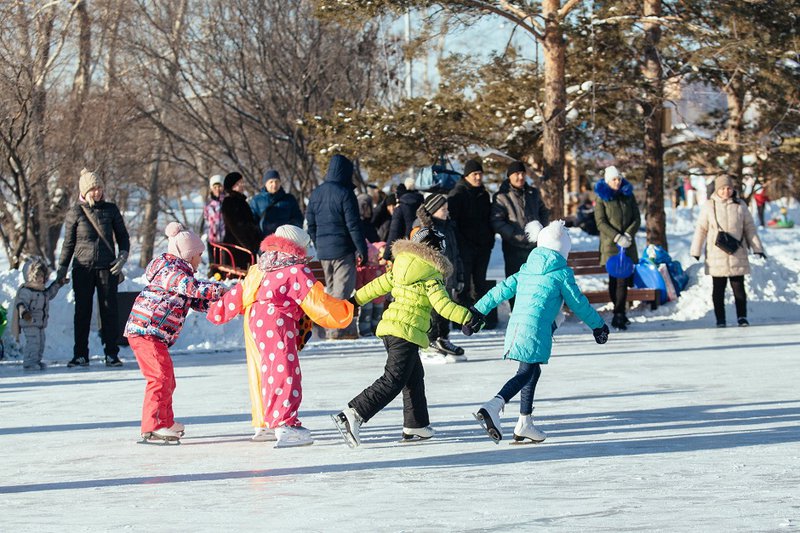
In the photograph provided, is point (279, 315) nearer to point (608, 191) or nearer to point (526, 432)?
point (526, 432)

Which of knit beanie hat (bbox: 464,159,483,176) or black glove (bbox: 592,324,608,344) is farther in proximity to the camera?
knit beanie hat (bbox: 464,159,483,176)

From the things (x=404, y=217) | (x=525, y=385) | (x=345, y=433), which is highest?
(x=404, y=217)

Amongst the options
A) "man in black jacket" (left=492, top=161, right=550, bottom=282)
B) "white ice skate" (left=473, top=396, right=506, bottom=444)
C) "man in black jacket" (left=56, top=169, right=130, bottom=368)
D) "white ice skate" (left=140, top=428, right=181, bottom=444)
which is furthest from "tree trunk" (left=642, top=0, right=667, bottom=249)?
"white ice skate" (left=140, top=428, right=181, bottom=444)

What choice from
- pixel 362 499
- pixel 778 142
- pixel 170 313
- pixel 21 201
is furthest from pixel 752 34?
pixel 362 499

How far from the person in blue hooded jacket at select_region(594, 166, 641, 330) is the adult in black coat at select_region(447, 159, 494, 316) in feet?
5.38

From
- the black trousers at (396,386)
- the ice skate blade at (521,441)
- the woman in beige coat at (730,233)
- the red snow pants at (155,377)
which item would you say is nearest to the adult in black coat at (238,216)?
the woman in beige coat at (730,233)

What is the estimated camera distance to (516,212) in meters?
13.6

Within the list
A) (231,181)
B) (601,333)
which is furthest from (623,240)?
(601,333)

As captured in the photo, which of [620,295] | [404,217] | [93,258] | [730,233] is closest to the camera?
[404,217]

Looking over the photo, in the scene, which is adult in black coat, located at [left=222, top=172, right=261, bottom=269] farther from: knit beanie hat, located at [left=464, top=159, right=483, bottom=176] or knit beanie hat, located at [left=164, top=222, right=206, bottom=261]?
knit beanie hat, located at [left=164, top=222, right=206, bottom=261]

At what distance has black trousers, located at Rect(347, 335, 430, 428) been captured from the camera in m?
7.20

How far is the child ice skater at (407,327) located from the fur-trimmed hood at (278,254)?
0.40m

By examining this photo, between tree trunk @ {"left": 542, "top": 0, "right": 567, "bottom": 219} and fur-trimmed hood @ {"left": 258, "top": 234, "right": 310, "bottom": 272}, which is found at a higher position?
tree trunk @ {"left": 542, "top": 0, "right": 567, "bottom": 219}

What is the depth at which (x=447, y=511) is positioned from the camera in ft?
17.7
